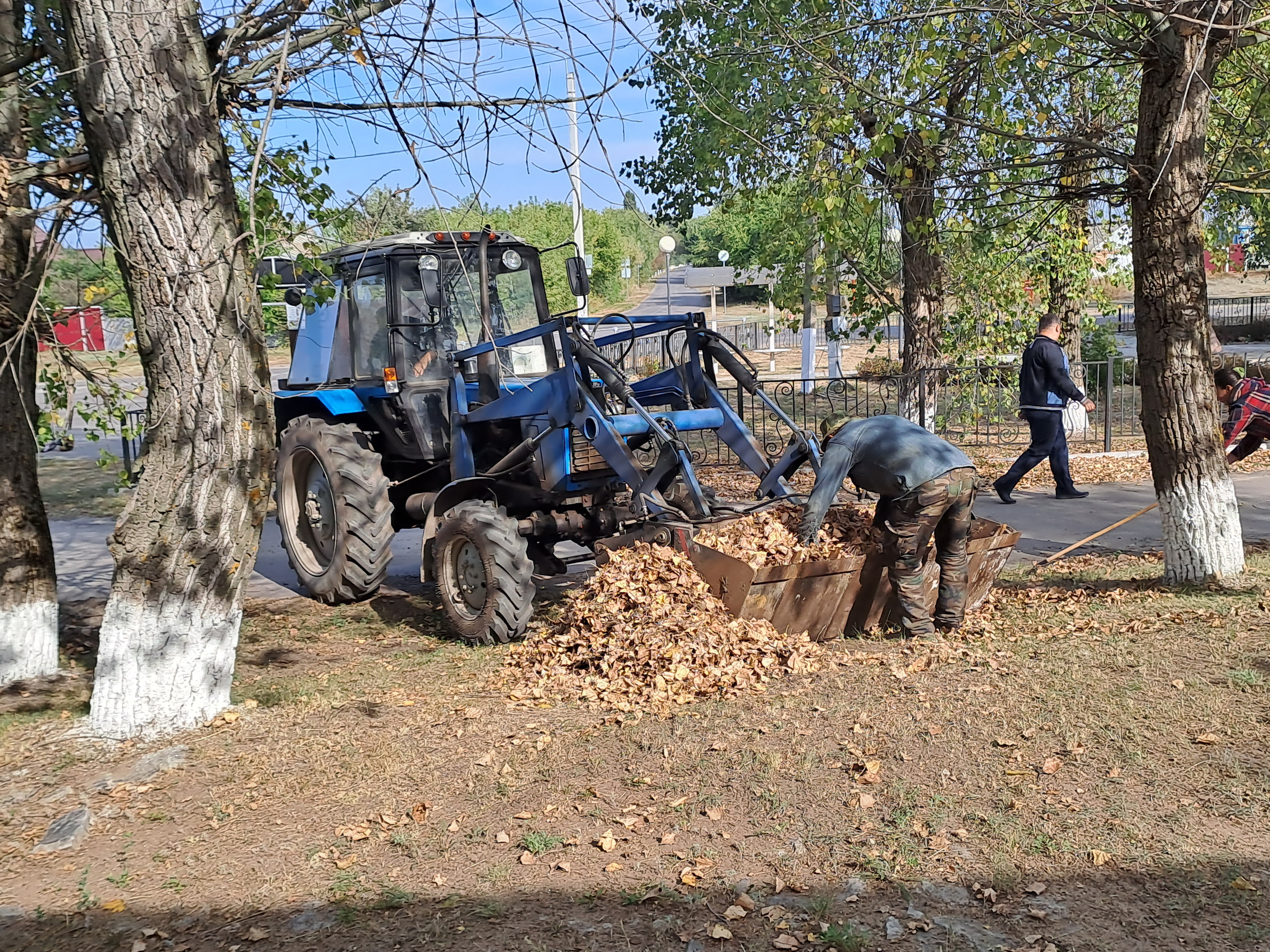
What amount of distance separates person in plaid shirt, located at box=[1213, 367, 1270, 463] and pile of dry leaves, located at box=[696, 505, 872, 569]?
3.71 meters

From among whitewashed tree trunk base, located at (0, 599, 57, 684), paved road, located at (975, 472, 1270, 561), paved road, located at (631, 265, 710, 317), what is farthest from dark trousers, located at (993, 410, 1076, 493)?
paved road, located at (631, 265, 710, 317)

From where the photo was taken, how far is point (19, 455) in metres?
6.22

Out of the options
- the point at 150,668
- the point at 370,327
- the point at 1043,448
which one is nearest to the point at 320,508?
the point at 370,327

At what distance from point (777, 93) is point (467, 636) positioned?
5573mm

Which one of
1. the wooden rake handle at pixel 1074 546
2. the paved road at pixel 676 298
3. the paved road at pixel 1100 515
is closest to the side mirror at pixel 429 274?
the wooden rake handle at pixel 1074 546

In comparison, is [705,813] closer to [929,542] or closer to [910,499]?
[910,499]

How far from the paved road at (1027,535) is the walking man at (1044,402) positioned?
37 centimetres

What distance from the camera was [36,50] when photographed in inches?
232

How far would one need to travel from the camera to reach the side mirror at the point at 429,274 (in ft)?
25.2

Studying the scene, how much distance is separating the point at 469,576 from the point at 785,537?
212 cm

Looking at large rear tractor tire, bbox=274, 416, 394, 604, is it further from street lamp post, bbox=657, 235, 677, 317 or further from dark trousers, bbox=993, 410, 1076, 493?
dark trousers, bbox=993, 410, 1076, 493

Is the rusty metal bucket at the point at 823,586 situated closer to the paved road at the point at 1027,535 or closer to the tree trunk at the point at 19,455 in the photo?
the paved road at the point at 1027,535

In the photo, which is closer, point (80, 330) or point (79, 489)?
point (80, 330)

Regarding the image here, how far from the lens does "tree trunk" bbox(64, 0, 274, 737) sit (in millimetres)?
4906
